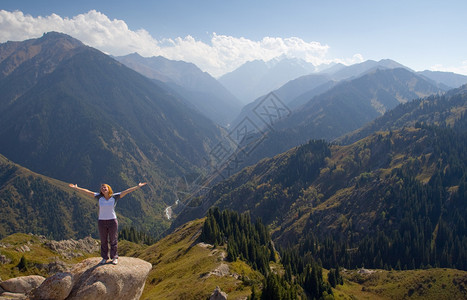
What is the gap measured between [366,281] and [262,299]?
9830 centimetres

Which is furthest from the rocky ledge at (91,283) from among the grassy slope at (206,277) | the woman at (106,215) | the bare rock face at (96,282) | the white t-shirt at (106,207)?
the grassy slope at (206,277)

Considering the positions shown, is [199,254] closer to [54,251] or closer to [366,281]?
[54,251]

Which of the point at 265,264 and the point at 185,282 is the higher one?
the point at 185,282

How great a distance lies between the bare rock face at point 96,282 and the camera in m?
24.2

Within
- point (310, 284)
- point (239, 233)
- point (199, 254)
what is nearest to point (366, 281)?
point (310, 284)

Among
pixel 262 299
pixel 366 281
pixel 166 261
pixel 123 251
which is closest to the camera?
pixel 262 299

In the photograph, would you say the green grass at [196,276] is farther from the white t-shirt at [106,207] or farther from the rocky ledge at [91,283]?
the white t-shirt at [106,207]

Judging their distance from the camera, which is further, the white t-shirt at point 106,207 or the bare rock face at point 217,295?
the bare rock face at point 217,295

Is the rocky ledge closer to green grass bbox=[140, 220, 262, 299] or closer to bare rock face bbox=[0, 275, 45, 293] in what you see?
bare rock face bbox=[0, 275, 45, 293]

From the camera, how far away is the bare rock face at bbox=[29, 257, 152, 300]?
24.2m

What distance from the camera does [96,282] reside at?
24797 mm

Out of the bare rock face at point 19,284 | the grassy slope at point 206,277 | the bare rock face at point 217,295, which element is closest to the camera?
the bare rock face at point 19,284

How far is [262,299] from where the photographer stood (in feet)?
168

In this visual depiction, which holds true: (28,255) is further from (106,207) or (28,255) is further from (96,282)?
(106,207)
